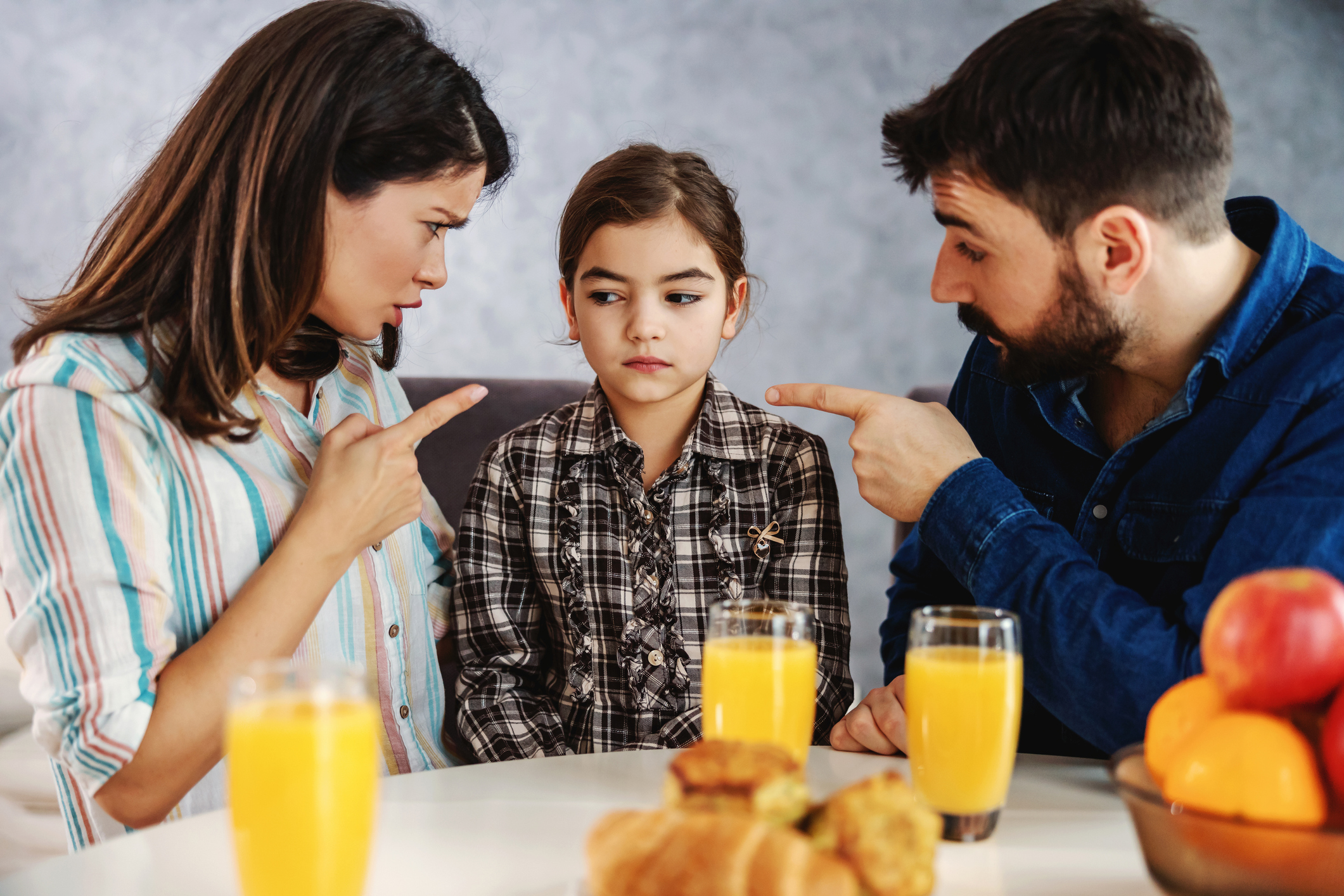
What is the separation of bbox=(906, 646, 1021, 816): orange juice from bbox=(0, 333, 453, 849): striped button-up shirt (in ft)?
1.67

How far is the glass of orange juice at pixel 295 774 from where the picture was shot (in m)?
0.57

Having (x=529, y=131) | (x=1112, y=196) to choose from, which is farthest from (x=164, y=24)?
(x=1112, y=196)

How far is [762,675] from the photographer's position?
2.85ft

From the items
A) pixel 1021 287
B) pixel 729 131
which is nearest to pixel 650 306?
pixel 1021 287

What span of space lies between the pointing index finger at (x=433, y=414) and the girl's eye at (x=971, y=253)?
0.62 metres

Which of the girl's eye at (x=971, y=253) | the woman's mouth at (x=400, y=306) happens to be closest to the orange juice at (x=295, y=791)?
the woman's mouth at (x=400, y=306)

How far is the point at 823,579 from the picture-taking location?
5.29ft

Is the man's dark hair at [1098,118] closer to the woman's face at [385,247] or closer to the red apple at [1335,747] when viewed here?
the woman's face at [385,247]

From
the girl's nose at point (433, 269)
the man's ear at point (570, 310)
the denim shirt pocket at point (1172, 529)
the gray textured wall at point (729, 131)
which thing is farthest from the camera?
the gray textured wall at point (729, 131)

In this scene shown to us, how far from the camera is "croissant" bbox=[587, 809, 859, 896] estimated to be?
52cm

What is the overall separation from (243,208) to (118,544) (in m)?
0.39

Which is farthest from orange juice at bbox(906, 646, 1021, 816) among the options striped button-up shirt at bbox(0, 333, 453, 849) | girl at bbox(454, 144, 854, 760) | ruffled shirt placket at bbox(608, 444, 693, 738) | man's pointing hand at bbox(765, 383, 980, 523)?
ruffled shirt placket at bbox(608, 444, 693, 738)

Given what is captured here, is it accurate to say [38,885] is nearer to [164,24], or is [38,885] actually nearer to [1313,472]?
[1313,472]

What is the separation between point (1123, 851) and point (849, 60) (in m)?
2.87
